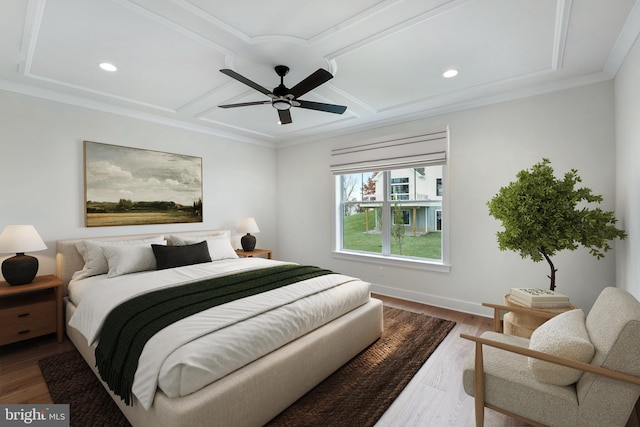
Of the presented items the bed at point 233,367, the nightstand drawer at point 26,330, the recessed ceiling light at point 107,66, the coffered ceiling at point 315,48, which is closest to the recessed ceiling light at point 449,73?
the coffered ceiling at point 315,48

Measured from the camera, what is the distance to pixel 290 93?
2.45 m

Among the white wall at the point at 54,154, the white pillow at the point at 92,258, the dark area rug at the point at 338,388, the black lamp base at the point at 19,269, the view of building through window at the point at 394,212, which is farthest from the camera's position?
the view of building through window at the point at 394,212

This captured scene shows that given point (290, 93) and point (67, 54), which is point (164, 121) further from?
point (290, 93)

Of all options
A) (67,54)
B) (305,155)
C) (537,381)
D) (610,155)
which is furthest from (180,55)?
(610,155)

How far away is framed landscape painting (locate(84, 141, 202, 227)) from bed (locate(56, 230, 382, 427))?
39 cm

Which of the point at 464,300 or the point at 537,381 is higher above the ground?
the point at 537,381

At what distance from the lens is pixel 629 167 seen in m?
2.30

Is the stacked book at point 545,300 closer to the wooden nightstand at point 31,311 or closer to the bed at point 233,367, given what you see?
the bed at point 233,367

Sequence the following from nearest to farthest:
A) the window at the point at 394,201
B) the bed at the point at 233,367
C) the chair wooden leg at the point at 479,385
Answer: the bed at the point at 233,367
the chair wooden leg at the point at 479,385
the window at the point at 394,201

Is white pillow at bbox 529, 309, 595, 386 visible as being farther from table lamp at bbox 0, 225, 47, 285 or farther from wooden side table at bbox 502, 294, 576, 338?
table lamp at bbox 0, 225, 47, 285

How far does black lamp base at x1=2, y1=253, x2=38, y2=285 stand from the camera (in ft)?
8.80

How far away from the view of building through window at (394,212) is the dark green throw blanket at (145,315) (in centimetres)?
219

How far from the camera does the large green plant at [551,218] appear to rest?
90.4 inches

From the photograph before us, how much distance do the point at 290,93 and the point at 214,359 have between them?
2.03 m
